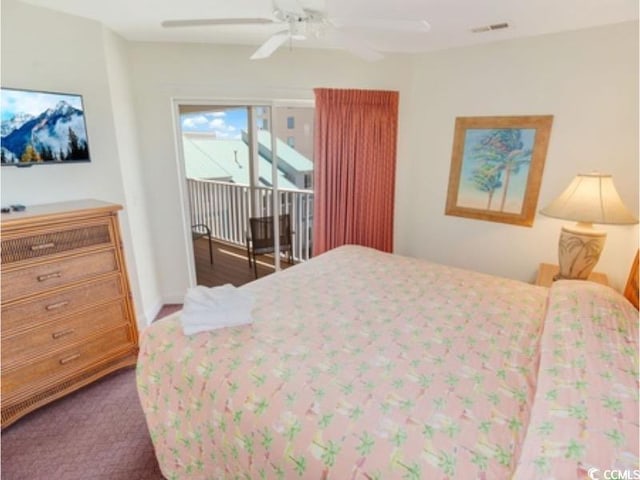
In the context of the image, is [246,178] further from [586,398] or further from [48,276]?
[586,398]

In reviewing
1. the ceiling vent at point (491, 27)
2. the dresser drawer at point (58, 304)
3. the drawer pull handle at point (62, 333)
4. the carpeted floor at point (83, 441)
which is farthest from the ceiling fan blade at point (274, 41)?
the carpeted floor at point (83, 441)

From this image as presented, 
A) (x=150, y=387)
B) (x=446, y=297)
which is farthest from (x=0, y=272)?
(x=446, y=297)

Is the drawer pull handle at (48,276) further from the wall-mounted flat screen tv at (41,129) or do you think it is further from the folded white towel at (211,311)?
the folded white towel at (211,311)

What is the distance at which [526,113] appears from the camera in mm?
2619

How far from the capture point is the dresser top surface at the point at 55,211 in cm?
172

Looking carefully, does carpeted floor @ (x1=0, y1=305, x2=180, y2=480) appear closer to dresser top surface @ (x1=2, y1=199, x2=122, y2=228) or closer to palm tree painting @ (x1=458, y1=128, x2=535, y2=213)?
dresser top surface @ (x1=2, y1=199, x2=122, y2=228)

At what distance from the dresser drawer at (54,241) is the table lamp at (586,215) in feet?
9.44

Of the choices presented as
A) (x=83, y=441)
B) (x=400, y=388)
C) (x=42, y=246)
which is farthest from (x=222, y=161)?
(x=400, y=388)

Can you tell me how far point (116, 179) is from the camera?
2.51 meters

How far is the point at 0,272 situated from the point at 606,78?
3.82m

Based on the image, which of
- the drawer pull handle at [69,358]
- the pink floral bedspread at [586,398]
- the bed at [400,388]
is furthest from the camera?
the drawer pull handle at [69,358]

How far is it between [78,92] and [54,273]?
48.5 inches

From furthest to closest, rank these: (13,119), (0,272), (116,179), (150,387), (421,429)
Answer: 1. (116,179)
2. (13,119)
3. (0,272)
4. (150,387)
5. (421,429)

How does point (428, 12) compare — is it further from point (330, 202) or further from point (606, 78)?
point (330, 202)
